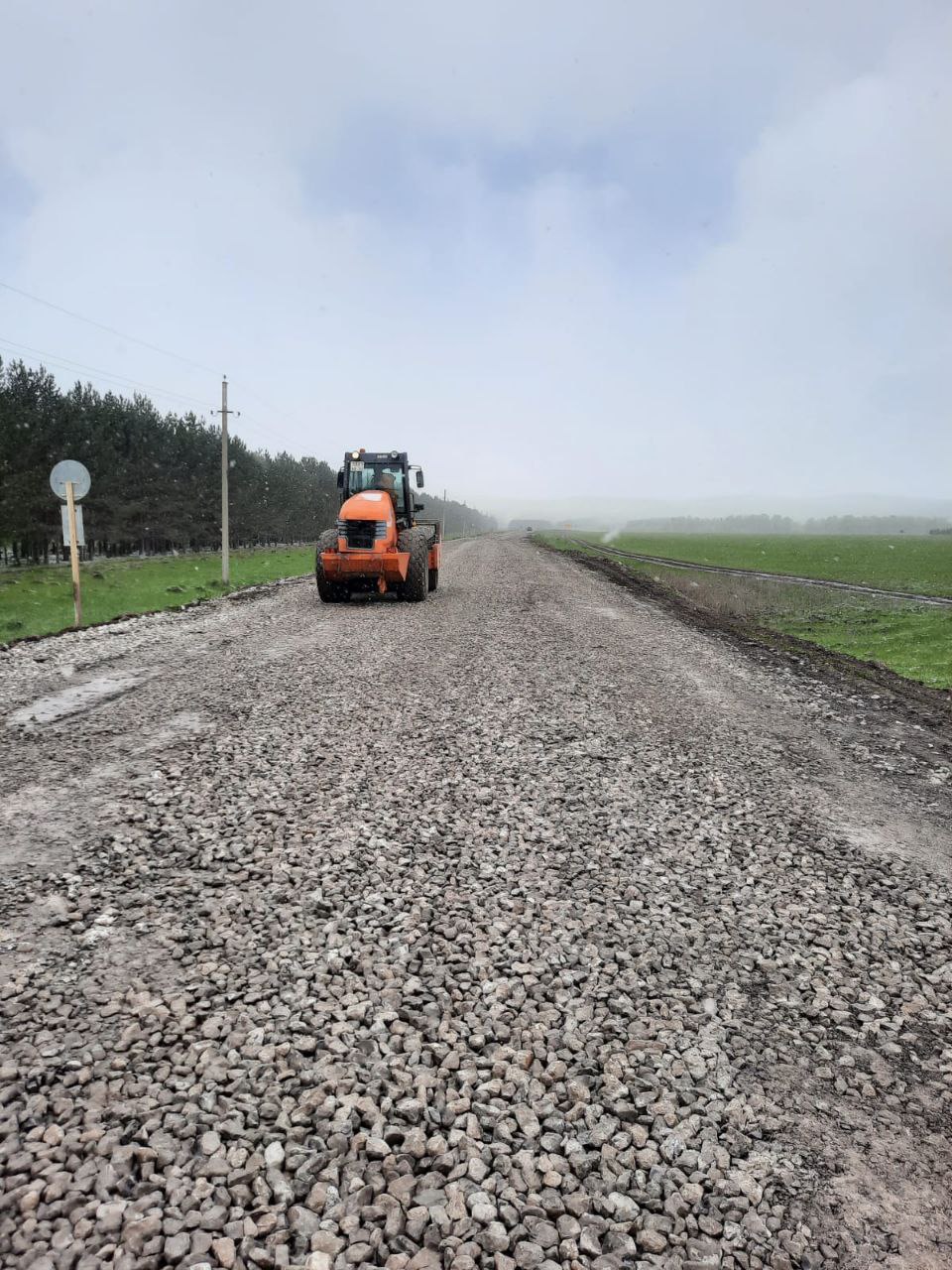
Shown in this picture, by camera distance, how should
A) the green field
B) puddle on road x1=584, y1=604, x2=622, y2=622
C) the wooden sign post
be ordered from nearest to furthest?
the wooden sign post → the green field → puddle on road x1=584, y1=604, x2=622, y2=622

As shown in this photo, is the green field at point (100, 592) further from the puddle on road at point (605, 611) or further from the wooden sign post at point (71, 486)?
the puddle on road at point (605, 611)

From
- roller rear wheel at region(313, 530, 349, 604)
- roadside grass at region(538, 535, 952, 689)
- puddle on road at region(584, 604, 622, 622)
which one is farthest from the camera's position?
roller rear wheel at region(313, 530, 349, 604)

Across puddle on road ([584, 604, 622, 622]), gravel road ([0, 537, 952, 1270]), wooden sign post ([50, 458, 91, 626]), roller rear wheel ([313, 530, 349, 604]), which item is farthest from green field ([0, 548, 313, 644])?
puddle on road ([584, 604, 622, 622])

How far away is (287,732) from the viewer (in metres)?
8.30

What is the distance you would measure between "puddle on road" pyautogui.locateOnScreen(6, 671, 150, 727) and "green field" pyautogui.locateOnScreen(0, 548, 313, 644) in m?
5.24

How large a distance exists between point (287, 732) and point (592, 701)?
15.0ft

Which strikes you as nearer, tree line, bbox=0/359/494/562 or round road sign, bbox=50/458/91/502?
round road sign, bbox=50/458/91/502

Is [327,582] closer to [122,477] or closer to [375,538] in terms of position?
[375,538]

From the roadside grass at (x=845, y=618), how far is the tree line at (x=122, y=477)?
133ft

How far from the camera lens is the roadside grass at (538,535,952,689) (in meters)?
15.1

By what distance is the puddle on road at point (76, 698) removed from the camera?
8.92 m

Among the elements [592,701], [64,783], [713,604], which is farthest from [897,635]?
[64,783]

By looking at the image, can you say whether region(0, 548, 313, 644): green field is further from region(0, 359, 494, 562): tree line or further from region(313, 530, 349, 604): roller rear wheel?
region(0, 359, 494, 562): tree line

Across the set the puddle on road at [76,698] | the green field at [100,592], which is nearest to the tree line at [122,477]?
the green field at [100,592]
